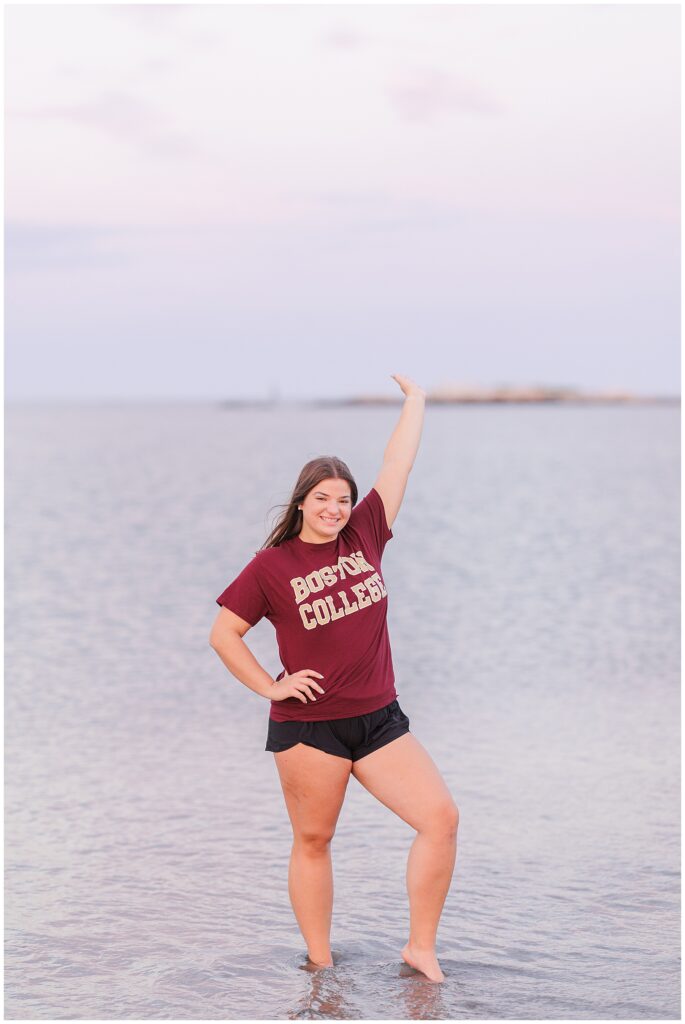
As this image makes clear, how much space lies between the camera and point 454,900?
20.2ft

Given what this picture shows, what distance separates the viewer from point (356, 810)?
7.46 m

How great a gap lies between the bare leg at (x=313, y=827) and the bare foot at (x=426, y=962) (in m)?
0.33

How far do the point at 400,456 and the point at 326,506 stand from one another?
1.70ft

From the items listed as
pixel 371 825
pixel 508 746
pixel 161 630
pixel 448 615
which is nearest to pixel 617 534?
pixel 448 615

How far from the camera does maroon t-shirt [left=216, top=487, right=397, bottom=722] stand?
16.3 feet

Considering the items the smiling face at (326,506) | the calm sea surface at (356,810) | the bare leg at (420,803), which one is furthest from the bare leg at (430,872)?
the smiling face at (326,506)

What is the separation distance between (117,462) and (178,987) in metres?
46.9

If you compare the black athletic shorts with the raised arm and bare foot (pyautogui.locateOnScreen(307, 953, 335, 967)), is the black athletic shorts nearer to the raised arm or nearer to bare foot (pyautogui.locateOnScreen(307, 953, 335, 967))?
the raised arm

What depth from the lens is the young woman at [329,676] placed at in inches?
196

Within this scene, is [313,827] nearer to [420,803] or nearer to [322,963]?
[420,803]

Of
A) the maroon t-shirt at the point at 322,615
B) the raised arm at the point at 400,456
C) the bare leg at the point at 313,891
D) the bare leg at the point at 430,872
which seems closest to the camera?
the maroon t-shirt at the point at 322,615

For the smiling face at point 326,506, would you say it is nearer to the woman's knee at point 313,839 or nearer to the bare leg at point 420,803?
the bare leg at point 420,803

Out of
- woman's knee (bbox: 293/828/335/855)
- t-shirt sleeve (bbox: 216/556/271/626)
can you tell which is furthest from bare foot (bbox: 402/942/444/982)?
t-shirt sleeve (bbox: 216/556/271/626)

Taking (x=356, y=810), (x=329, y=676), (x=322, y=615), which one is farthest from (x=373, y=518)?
(x=356, y=810)
